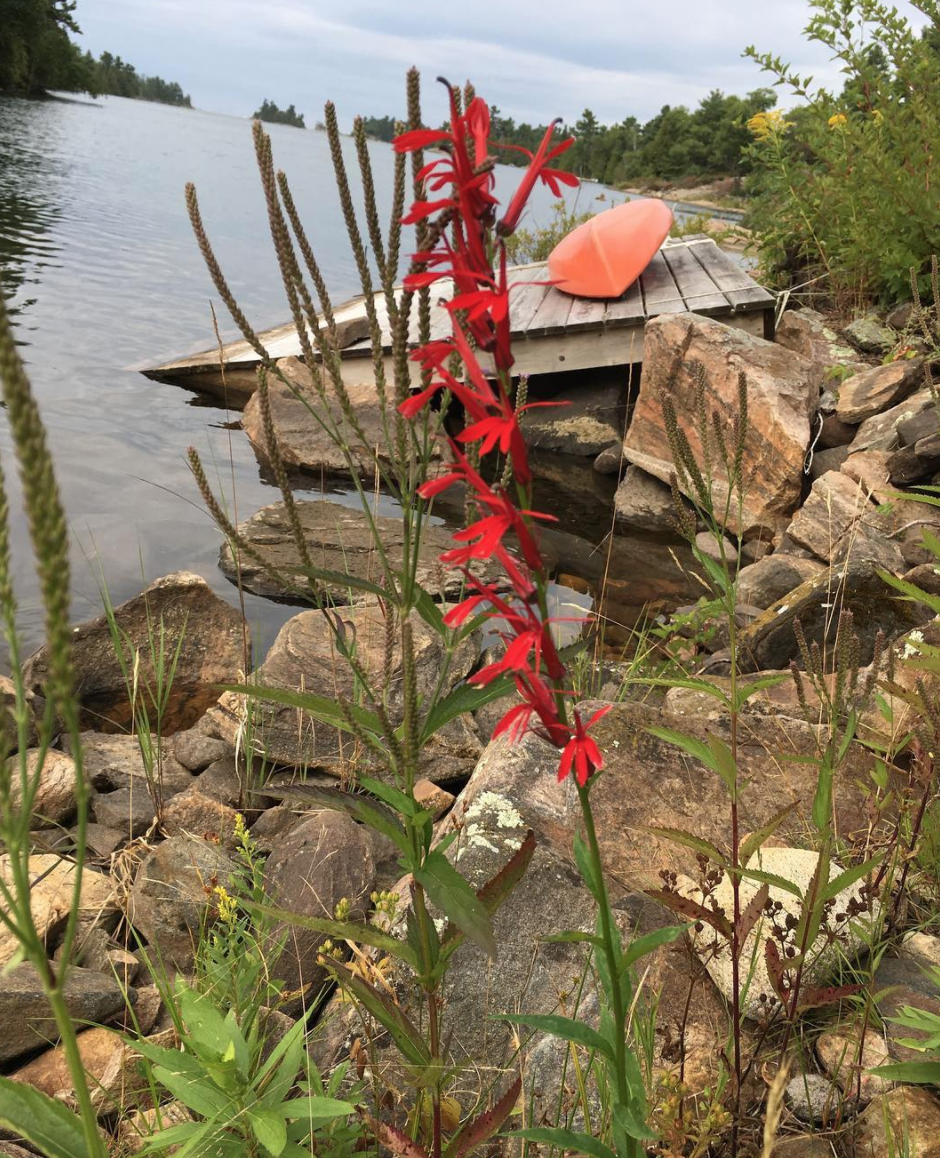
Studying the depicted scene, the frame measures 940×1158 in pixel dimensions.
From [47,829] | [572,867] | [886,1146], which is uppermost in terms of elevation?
[886,1146]

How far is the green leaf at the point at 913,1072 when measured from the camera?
4.88 ft

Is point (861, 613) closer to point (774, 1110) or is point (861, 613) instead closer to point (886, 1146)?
point (886, 1146)

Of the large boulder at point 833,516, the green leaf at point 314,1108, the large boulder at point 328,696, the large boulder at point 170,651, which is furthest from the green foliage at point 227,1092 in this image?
the large boulder at point 833,516

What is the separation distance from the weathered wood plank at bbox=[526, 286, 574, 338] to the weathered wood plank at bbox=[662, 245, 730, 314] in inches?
41.6

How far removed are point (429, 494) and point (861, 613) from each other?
3.45 metres

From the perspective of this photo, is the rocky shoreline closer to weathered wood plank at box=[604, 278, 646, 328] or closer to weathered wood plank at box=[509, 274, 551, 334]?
weathered wood plank at box=[604, 278, 646, 328]

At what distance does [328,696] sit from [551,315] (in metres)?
5.45

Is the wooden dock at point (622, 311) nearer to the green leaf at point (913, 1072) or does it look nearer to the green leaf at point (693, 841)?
the green leaf at point (693, 841)

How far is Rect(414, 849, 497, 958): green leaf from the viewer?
1292mm

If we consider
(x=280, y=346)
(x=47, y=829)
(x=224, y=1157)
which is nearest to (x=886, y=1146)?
(x=224, y=1157)

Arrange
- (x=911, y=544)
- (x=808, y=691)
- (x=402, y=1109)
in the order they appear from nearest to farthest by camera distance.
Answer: (x=402, y=1109), (x=808, y=691), (x=911, y=544)

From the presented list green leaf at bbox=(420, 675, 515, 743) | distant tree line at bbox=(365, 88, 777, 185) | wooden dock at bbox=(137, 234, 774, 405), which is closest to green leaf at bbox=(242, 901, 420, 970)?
green leaf at bbox=(420, 675, 515, 743)

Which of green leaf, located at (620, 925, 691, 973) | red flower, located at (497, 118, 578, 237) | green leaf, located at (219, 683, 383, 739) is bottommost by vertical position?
green leaf, located at (620, 925, 691, 973)

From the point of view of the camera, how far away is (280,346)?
1051 cm
